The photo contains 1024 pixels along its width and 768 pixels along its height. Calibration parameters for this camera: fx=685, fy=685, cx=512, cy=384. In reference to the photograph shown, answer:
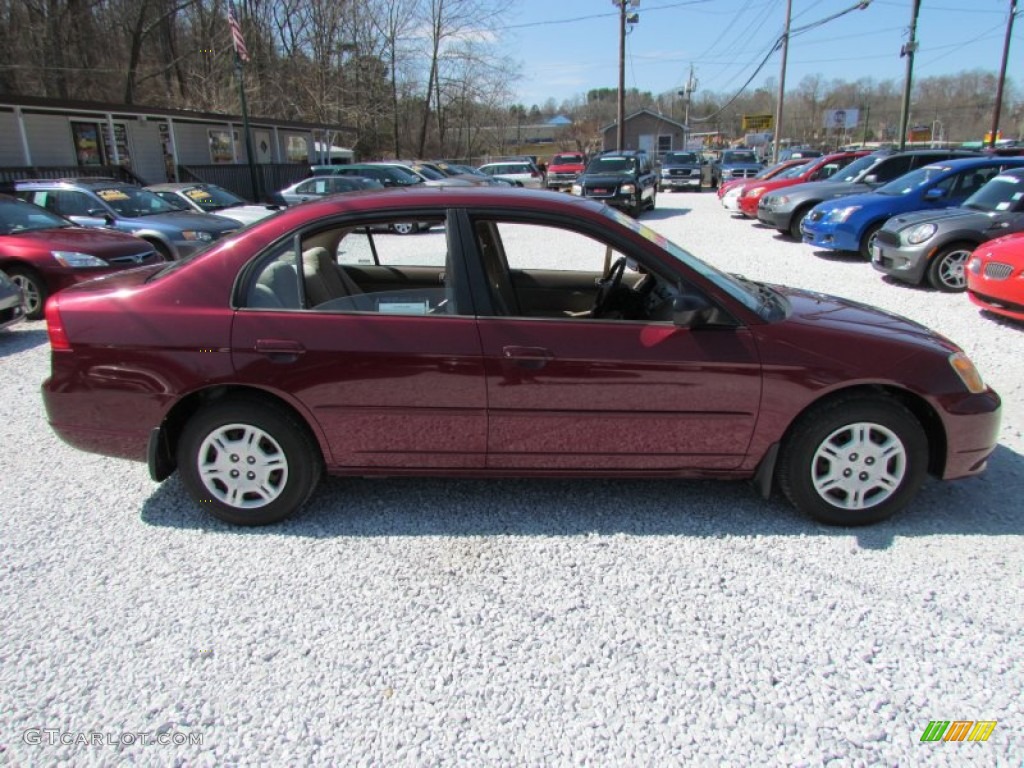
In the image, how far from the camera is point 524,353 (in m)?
3.08

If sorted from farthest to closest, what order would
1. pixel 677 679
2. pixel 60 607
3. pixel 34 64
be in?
pixel 34 64 < pixel 60 607 < pixel 677 679

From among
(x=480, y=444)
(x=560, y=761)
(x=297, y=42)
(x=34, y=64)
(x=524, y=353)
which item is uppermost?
(x=297, y=42)

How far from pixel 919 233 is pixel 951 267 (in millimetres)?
579

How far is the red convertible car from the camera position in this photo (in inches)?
252

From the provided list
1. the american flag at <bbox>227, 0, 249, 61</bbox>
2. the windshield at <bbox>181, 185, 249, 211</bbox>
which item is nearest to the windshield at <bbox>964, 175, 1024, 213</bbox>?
the windshield at <bbox>181, 185, 249, 211</bbox>

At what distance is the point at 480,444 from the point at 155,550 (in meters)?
1.59

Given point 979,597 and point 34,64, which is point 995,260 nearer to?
point 979,597

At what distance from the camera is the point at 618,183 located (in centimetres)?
1927

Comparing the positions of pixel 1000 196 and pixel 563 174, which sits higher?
pixel 563 174

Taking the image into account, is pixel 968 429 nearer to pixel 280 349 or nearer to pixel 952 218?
pixel 280 349

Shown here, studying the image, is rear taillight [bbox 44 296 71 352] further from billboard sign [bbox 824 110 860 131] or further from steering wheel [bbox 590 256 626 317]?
billboard sign [bbox 824 110 860 131]

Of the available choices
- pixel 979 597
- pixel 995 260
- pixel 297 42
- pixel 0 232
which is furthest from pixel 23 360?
pixel 297 42

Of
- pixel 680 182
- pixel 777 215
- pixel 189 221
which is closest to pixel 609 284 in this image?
pixel 189 221

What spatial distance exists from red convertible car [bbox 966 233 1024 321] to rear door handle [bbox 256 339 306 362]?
6.56 m
